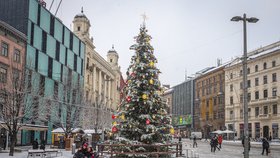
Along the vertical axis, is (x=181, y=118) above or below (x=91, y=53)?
below

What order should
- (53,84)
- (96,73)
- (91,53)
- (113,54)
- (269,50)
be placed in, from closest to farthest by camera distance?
(53,84)
(269,50)
(91,53)
(96,73)
(113,54)

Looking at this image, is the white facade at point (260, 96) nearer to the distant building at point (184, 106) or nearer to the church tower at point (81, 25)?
the distant building at point (184, 106)

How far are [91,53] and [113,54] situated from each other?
3151 cm

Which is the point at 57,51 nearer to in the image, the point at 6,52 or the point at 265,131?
the point at 6,52

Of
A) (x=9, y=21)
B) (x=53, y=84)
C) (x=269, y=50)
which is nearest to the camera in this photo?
(x=9, y=21)

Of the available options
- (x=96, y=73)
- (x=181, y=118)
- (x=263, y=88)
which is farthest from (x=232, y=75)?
(x=181, y=118)

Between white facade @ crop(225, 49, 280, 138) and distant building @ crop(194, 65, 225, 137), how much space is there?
565cm

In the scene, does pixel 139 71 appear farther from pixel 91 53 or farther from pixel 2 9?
pixel 91 53

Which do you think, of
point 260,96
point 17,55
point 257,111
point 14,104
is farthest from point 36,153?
point 257,111

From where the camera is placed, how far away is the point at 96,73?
84562 mm

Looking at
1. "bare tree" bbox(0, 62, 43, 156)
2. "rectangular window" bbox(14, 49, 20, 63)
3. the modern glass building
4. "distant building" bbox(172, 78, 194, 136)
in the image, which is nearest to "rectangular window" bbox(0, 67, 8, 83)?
"rectangular window" bbox(14, 49, 20, 63)

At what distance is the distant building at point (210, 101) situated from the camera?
3359 inches

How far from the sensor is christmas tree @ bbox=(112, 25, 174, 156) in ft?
74.2

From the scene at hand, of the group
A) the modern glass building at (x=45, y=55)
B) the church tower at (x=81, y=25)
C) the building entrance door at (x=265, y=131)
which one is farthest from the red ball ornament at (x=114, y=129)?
the church tower at (x=81, y=25)
